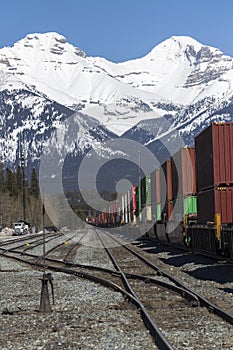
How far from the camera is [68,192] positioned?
111 meters

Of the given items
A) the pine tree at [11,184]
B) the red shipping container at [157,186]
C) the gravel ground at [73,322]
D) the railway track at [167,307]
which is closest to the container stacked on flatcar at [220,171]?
the railway track at [167,307]

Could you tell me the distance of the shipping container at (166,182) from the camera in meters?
39.4

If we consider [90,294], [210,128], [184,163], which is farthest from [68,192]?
[90,294]

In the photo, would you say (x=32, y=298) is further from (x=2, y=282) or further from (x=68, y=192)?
(x=68, y=192)

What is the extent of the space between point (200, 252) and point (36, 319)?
1840cm

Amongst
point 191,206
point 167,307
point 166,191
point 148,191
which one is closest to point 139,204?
point 148,191

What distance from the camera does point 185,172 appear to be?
33500mm

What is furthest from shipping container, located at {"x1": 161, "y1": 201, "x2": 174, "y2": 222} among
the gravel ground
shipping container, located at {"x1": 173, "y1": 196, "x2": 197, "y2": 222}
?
the gravel ground

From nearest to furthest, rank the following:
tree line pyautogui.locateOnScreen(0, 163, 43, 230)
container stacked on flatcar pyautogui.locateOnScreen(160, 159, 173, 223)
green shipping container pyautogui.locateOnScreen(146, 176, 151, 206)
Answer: container stacked on flatcar pyautogui.locateOnScreen(160, 159, 173, 223), green shipping container pyautogui.locateOnScreen(146, 176, 151, 206), tree line pyautogui.locateOnScreen(0, 163, 43, 230)

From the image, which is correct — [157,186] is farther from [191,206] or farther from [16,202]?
[16,202]

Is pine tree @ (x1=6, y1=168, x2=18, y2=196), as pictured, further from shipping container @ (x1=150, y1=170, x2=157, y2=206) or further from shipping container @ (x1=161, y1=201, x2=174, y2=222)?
shipping container @ (x1=161, y1=201, x2=174, y2=222)

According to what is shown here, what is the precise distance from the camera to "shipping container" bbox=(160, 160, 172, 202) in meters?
39.4

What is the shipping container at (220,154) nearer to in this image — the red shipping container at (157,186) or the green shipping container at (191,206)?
the green shipping container at (191,206)

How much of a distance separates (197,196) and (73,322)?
61.5 ft
